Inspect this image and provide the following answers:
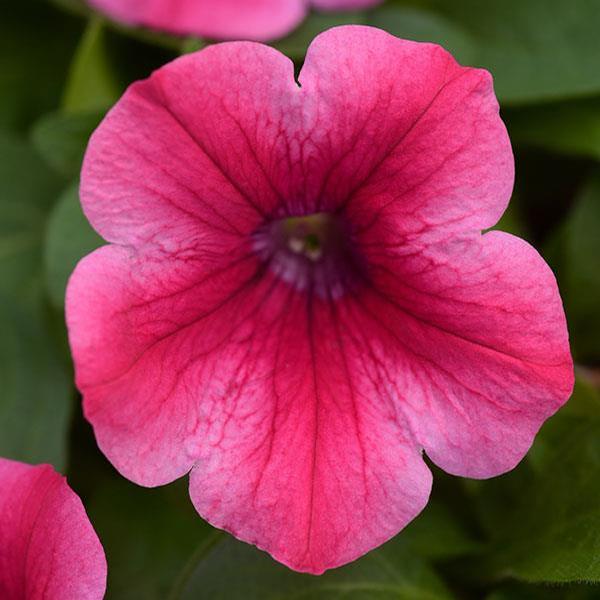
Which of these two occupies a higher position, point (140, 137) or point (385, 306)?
point (140, 137)

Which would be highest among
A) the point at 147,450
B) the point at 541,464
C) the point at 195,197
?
the point at 195,197

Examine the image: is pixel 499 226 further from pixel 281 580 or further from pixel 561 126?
pixel 281 580

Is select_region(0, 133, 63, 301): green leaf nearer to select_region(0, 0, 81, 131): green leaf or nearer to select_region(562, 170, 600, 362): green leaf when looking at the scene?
select_region(0, 0, 81, 131): green leaf

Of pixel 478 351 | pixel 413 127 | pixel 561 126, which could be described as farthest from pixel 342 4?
pixel 478 351

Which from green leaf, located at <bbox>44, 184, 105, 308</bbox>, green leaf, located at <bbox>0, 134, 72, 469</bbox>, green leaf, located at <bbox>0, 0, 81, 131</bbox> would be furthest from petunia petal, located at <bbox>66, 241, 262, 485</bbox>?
green leaf, located at <bbox>0, 0, 81, 131</bbox>

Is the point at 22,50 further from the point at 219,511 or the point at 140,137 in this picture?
the point at 219,511

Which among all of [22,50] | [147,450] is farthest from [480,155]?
[22,50]
